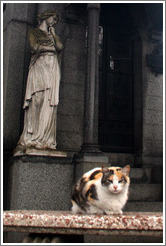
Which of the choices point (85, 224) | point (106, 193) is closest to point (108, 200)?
point (106, 193)

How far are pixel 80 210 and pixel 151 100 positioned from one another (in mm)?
7115

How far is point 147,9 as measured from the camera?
9.98 metres

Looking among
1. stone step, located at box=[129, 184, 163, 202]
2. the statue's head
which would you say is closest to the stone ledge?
stone step, located at box=[129, 184, 163, 202]

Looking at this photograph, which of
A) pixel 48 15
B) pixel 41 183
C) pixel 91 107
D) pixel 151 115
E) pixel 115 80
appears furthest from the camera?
pixel 115 80

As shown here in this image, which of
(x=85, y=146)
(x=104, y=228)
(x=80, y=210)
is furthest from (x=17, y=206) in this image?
(x=104, y=228)

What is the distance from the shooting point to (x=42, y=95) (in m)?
7.29

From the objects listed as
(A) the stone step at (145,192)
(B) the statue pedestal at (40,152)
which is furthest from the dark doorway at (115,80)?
(B) the statue pedestal at (40,152)

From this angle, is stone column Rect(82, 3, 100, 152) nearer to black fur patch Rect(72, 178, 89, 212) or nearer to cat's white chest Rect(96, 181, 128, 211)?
black fur patch Rect(72, 178, 89, 212)

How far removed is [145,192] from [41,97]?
351 cm

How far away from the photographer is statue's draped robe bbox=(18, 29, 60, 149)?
7172 mm

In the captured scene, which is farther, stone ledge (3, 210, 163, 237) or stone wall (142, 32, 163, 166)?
stone wall (142, 32, 163, 166)

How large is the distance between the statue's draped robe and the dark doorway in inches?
108

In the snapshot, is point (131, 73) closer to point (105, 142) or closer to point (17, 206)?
point (105, 142)

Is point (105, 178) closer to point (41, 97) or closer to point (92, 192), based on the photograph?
point (92, 192)
